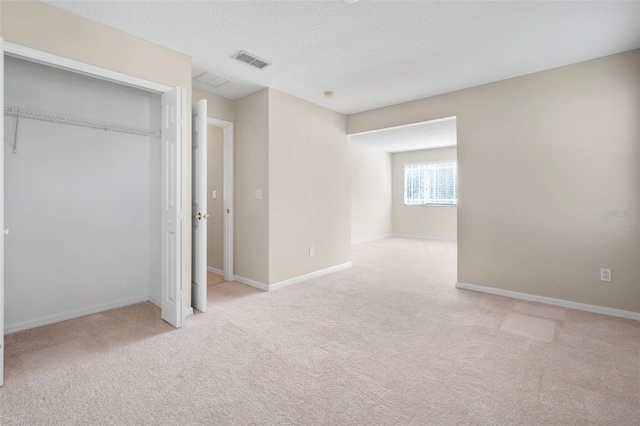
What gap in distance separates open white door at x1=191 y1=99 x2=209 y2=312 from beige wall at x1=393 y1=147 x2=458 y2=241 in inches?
267

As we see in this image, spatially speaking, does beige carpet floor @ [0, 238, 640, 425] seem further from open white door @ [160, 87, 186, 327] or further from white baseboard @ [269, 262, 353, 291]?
white baseboard @ [269, 262, 353, 291]

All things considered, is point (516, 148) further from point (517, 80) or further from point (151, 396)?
point (151, 396)

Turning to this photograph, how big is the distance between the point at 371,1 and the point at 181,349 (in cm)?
291

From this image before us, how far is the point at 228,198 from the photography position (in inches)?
176

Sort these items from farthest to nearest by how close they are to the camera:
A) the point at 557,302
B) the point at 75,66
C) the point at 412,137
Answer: the point at 412,137
the point at 557,302
the point at 75,66

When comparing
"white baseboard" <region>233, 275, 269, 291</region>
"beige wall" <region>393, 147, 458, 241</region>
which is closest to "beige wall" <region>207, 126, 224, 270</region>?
"white baseboard" <region>233, 275, 269, 291</region>

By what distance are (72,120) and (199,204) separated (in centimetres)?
138

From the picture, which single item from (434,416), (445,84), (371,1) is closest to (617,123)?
(445,84)

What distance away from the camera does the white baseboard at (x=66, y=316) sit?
2713mm

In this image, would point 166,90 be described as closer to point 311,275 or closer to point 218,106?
point 218,106

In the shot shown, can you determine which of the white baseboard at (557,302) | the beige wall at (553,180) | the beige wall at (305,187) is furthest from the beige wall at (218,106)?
the white baseboard at (557,302)

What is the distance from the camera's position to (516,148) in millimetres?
3629

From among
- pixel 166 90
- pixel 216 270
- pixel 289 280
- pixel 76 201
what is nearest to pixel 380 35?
pixel 166 90

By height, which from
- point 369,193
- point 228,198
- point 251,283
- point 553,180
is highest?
point 369,193
